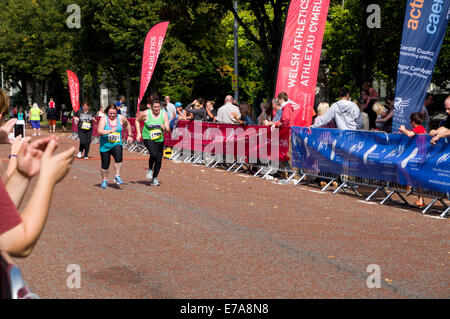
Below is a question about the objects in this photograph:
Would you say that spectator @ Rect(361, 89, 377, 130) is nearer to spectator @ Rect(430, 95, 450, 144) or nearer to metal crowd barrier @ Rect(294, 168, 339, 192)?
metal crowd barrier @ Rect(294, 168, 339, 192)

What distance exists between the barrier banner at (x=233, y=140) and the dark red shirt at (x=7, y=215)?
43.0 ft

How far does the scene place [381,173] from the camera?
1185 cm

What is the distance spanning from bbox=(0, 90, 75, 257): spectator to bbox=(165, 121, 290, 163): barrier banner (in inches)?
504

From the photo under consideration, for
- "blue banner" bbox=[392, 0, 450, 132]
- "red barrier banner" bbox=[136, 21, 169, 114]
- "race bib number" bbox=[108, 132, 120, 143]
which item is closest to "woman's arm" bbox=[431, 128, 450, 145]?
"blue banner" bbox=[392, 0, 450, 132]

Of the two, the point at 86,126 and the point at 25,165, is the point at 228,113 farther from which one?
the point at 25,165

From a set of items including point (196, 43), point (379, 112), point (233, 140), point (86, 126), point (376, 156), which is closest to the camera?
point (376, 156)

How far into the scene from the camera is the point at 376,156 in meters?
11.9

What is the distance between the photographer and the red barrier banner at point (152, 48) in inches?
981

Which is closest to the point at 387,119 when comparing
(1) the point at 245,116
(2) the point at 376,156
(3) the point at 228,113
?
(2) the point at 376,156

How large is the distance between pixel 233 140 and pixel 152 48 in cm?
868

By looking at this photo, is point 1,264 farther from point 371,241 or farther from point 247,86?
point 247,86

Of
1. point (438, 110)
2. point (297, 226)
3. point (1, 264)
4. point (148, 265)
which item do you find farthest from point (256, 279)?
point (438, 110)

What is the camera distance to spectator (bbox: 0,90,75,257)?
2.31 meters

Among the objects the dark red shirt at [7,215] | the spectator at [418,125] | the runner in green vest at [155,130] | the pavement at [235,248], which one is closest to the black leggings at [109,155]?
the runner in green vest at [155,130]
